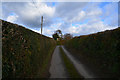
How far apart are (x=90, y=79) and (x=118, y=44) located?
3.07 m

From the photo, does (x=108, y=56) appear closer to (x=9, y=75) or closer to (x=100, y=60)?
(x=100, y=60)

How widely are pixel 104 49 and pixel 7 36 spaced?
698 centimetres

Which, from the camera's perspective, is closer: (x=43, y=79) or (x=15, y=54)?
(x=15, y=54)

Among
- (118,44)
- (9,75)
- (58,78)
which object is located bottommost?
(58,78)

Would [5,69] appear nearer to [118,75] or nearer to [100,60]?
[118,75]

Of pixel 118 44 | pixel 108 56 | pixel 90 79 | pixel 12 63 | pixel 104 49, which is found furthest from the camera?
pixel 104 49

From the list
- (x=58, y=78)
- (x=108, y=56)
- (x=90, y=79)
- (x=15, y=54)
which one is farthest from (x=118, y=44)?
(x=15, y=54)

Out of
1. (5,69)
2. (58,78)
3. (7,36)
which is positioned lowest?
(58,78)

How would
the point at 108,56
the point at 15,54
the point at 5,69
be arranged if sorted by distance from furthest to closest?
the point at 108,56 → the point at 15,54 → the point at 5,69

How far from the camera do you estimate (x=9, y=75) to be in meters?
2.88

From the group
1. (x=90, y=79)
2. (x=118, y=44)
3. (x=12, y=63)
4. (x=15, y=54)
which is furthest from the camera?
(x=90, y=79)

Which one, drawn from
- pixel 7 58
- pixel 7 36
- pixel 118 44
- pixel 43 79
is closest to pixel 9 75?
Answer: pixel 7 58

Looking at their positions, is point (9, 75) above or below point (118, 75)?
above

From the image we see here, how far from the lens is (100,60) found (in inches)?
259
